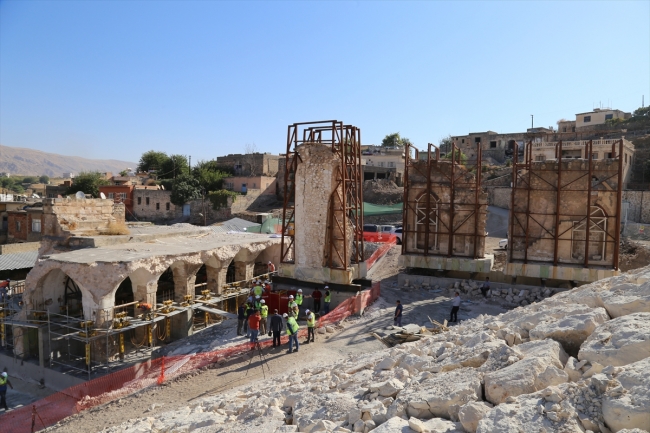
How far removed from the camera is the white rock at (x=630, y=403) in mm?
4262

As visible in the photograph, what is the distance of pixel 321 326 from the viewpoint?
14695 mm

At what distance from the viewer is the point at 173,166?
54.5 m

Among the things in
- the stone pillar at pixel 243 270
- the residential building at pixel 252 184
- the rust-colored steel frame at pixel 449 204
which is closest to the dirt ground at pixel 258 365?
the rust-colored steel frame at pixel 449 204

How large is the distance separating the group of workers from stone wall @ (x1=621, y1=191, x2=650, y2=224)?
24.8 metres

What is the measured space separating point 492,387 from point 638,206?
104ft

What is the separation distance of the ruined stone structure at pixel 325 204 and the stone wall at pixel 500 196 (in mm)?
23701

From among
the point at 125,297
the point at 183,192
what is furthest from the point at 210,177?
the point at 125,297

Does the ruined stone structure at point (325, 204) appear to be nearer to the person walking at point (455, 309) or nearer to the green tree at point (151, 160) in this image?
the person walking at point (455, 309)

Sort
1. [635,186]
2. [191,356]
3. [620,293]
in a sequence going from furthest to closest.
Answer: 1. [635,186]
2. [191,356]
3. [620,293]

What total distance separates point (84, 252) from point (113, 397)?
645 centimetres

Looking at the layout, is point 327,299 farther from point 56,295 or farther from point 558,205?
point 558,205

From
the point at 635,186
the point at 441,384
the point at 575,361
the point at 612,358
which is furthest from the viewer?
the point at 635,186

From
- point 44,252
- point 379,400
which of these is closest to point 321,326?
point 379,400

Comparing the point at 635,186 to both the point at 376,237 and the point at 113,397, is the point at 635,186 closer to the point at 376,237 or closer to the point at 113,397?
the point at 376,237
